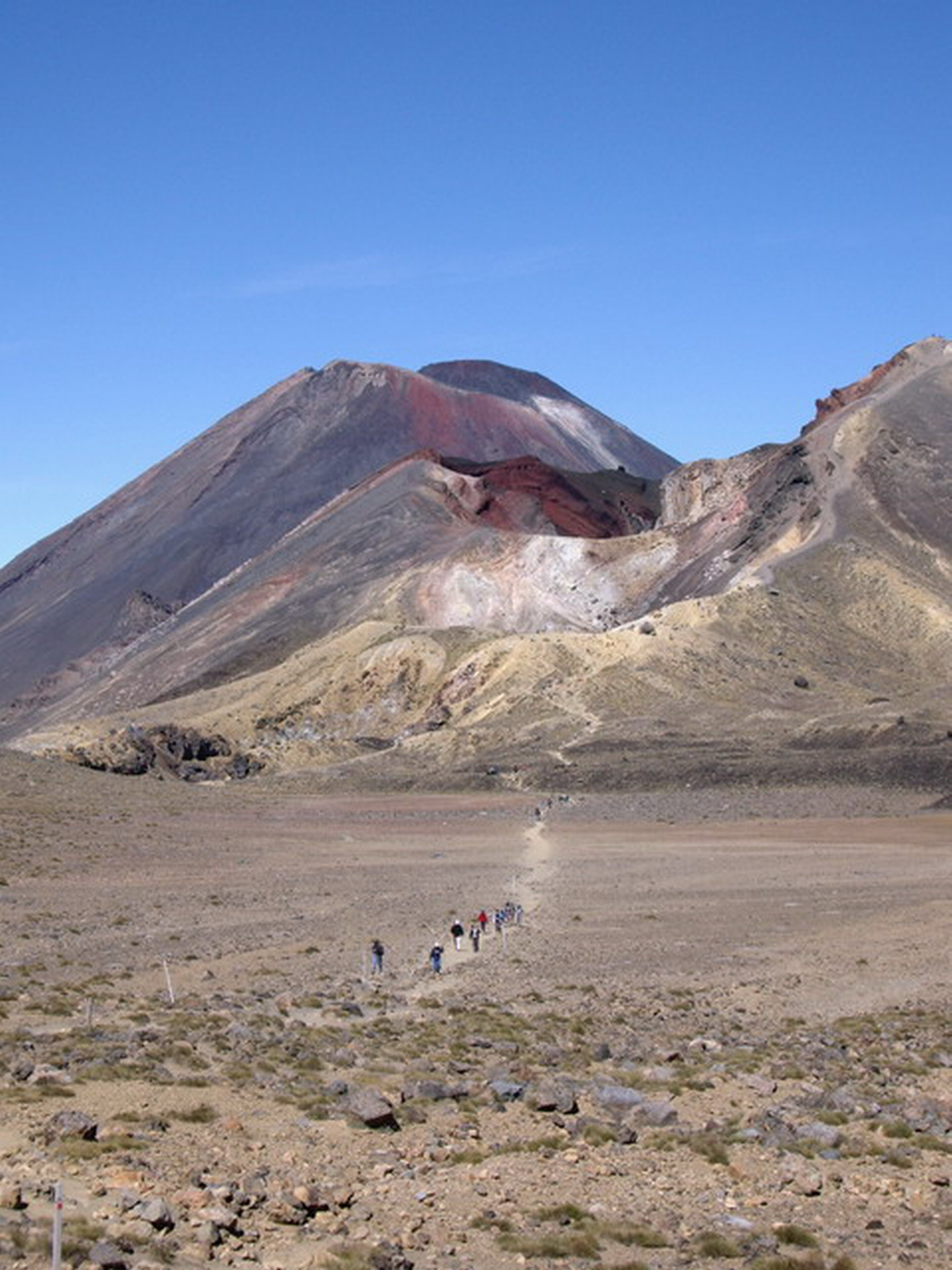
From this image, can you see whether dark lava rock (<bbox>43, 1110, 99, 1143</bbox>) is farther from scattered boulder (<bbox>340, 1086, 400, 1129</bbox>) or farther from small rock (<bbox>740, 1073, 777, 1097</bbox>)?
small rock (<bbox>740, 1073, 777, 1097</bbox>)

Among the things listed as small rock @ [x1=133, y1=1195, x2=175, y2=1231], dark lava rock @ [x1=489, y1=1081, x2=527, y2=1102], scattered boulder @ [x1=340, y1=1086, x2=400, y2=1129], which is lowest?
dark lava rock @ [x1=489, y1=1081, x2=527, y2=1102]

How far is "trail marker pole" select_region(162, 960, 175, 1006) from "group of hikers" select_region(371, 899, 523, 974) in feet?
12.1

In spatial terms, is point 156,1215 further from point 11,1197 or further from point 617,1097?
point 617,1097

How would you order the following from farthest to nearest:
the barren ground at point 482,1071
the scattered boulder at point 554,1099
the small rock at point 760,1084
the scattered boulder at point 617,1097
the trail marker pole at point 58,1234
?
the small rock at point 760,1084
the scattered boulder at point 617,1097
the scattered boulder at point 554,1099
the barren ground at point 482,1071
the trail marker pole at point 58,1234

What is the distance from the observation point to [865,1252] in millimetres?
12336

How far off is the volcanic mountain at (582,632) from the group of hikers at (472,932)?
40297 millimetres

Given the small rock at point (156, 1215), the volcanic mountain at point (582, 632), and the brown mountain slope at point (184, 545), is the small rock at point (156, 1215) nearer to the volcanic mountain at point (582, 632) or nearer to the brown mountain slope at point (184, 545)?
the volcanic mountain at point (582, 632)

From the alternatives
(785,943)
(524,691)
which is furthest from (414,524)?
(785,943)

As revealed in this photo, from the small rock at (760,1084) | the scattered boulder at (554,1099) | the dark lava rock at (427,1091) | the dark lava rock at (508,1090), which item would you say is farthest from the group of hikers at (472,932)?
the scattered boulder at (554,1099)

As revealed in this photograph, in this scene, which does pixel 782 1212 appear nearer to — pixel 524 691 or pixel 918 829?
pixel 918 829

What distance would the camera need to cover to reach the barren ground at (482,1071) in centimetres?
1234

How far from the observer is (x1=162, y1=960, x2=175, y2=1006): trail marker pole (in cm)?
2336

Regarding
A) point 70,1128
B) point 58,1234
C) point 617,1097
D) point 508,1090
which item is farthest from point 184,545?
point 58,1234

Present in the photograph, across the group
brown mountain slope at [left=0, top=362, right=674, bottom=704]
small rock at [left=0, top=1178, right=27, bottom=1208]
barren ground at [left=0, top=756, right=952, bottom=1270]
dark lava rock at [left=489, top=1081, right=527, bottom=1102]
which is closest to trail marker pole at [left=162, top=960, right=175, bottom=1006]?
barren ground at [left=0, top=756, right=952, bottom=1270]
